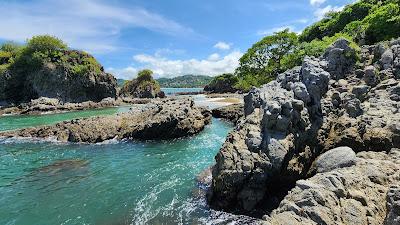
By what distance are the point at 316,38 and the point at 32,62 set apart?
83.6 m

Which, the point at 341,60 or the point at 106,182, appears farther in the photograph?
the point at 341,60

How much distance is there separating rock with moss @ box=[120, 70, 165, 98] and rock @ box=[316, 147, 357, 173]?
373ft

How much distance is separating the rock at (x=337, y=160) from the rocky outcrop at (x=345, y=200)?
1427 mm

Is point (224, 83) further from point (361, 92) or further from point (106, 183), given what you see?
point (106, 183)

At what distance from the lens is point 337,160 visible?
51.6ft

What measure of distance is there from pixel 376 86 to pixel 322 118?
4.62 metres

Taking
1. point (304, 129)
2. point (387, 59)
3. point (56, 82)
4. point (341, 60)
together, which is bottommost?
point (304, 129)

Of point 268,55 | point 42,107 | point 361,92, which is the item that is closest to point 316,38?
point 268,55

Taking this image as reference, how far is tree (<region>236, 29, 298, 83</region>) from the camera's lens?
2003 inches

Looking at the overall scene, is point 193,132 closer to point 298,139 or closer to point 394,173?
point 298,139

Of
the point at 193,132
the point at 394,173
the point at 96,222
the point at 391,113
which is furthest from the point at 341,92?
the point at 193,132

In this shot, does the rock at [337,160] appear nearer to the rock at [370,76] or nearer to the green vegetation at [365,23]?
the rock at [370,76]

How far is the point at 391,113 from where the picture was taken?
18594mm

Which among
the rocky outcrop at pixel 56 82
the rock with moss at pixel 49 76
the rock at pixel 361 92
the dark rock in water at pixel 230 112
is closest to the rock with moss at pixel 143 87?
the rock with moss at pixel 49 76
